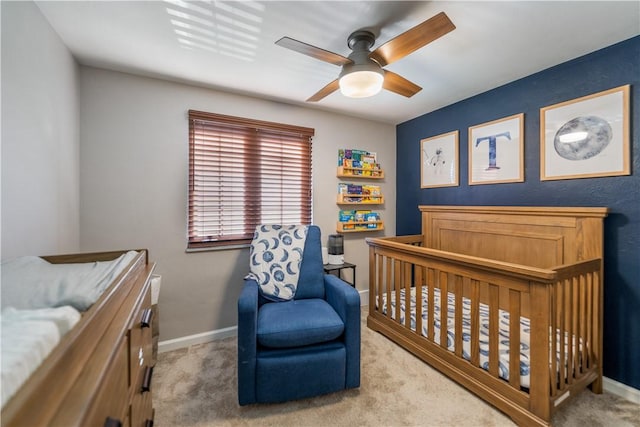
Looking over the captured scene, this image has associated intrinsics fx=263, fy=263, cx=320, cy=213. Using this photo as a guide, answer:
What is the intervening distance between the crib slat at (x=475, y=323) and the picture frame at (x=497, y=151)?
1178 millimetres

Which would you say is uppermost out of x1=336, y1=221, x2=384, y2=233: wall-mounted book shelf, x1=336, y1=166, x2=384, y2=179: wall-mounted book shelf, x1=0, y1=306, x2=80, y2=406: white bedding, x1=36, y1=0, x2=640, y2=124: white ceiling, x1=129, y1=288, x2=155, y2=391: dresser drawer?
x1=36, y1=0, x2=640, y2=124: white ceiling

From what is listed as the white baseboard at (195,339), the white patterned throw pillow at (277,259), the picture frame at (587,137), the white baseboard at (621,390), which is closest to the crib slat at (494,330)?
the white baseboard at (621,390)

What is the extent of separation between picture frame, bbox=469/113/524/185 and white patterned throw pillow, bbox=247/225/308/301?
1.79 m

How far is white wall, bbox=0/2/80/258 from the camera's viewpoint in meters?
1.20

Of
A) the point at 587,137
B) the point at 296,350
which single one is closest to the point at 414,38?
the point at 587,137

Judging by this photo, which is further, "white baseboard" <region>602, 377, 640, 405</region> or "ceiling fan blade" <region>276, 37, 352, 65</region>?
"white baseboard" <region>602, 377, 640, 405</region>

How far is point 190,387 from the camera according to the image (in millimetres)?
1782

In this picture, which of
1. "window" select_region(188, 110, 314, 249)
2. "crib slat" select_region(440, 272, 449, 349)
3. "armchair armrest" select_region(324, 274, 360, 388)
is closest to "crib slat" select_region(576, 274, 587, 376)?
"crib slat" select_region(440, 272, 449, 349)

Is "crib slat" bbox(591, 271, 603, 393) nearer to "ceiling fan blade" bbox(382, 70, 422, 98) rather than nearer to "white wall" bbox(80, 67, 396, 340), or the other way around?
"ceiling fan blade" bbox(382, 70, 422, 98)

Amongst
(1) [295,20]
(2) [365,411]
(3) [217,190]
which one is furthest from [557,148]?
(3) [217,190]

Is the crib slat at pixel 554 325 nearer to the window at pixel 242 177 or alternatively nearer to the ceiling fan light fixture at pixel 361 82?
the ceiling fan light fixture at pixel 361 82

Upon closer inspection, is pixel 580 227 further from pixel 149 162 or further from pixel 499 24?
pixel 149 162

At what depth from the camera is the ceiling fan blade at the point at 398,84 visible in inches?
67.3

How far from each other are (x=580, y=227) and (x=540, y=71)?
1.26 metres
